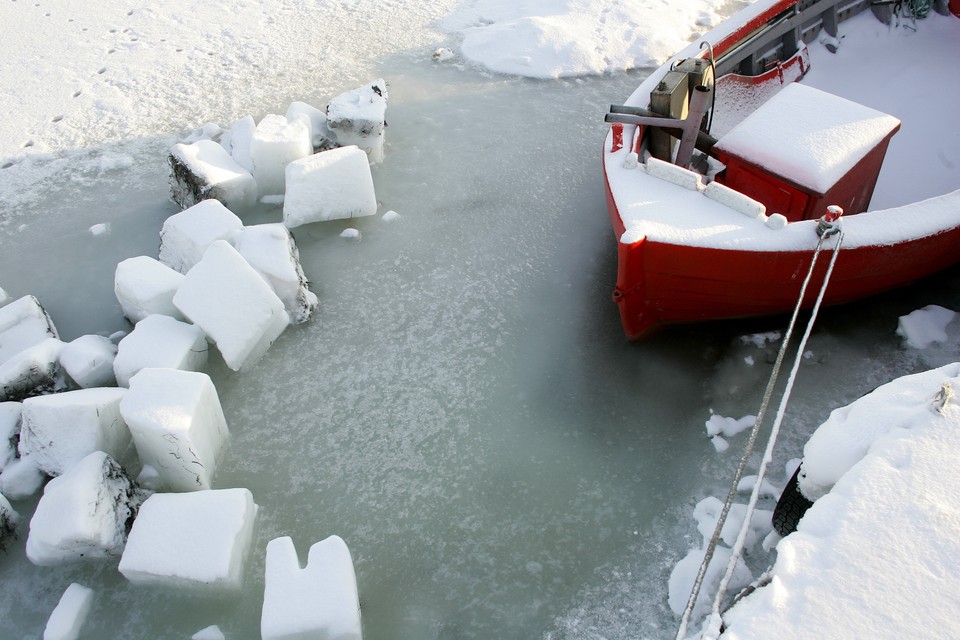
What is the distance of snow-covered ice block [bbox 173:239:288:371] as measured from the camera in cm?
335

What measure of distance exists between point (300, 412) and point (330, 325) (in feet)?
1.89

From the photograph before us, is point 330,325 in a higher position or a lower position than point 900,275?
lower

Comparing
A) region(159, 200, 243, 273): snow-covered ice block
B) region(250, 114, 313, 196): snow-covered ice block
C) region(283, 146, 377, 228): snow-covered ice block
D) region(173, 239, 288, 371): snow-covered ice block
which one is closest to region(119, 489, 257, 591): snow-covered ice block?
region(173, 239, 288, 371): snow-covered ice block

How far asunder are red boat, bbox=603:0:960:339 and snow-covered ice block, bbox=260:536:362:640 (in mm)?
1669

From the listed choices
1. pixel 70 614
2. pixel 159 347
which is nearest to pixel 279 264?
pixel 159 347

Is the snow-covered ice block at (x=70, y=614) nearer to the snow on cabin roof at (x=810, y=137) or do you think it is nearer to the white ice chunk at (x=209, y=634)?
the white ice chunk at (x=209, y=634)

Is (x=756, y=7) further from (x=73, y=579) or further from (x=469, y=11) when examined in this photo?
(x=73, y=579)

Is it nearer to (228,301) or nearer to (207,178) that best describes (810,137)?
(228,301)

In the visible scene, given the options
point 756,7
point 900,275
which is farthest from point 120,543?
point 756,7

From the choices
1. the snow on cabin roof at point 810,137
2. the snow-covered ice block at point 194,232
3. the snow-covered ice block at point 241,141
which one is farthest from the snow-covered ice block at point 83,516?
the snow on cabin roof at point 810,137

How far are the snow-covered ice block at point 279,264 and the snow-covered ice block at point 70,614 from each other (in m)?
1.55

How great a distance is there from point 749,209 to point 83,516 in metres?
2.91

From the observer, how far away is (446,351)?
3.54 meters

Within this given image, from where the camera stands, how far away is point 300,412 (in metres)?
3.30
